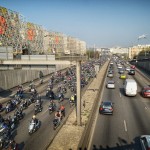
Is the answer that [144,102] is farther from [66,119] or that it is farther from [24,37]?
[24,37]

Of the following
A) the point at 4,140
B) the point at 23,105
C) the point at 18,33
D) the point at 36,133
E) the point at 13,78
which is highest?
the point at 18,33

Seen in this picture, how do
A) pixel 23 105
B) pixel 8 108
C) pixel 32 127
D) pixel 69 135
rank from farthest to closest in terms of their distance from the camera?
pixel 23 105, pixel 8 108, pixel 32 127, pixel 69 135

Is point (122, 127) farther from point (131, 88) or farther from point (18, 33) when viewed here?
point (18, 33)

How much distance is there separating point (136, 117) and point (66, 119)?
7025 millimetres

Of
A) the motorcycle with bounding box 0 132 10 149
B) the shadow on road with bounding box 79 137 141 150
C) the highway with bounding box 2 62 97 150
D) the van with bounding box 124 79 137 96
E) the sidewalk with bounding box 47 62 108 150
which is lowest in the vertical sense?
the highway with bounding box 2 62 97 150

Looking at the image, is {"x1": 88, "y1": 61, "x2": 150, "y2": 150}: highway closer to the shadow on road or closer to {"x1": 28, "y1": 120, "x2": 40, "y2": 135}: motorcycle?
the shadow on road

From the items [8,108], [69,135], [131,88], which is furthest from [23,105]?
[131,88]

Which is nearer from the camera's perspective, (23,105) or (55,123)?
(55,123)

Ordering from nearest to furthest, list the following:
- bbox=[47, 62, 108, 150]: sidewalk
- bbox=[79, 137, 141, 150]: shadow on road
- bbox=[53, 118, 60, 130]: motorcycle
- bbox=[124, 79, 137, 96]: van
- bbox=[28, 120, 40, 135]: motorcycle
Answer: bbox=[79, 137, 141, 150]: shadow on road < bbox=[47, 62, 108, 150]: sidewalk < bbox=[28, 120, 40, 135]: motorcycle < bbox=[53, 118, 60, 130]: motorcycle < bbox=[124, 79, 137, 96]: van

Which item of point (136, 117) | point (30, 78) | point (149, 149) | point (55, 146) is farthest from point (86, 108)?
point (30, 78)

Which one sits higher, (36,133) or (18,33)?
(18,33)

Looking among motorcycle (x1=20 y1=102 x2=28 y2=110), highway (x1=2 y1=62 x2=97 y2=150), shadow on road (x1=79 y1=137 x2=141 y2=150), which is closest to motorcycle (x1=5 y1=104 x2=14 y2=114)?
highway (x1=2 y1=62 x2=97 y2=150)

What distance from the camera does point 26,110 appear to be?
26.5 meters

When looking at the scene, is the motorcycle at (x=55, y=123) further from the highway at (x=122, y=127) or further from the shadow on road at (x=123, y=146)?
the shadow on road at (x=123, y=146)
